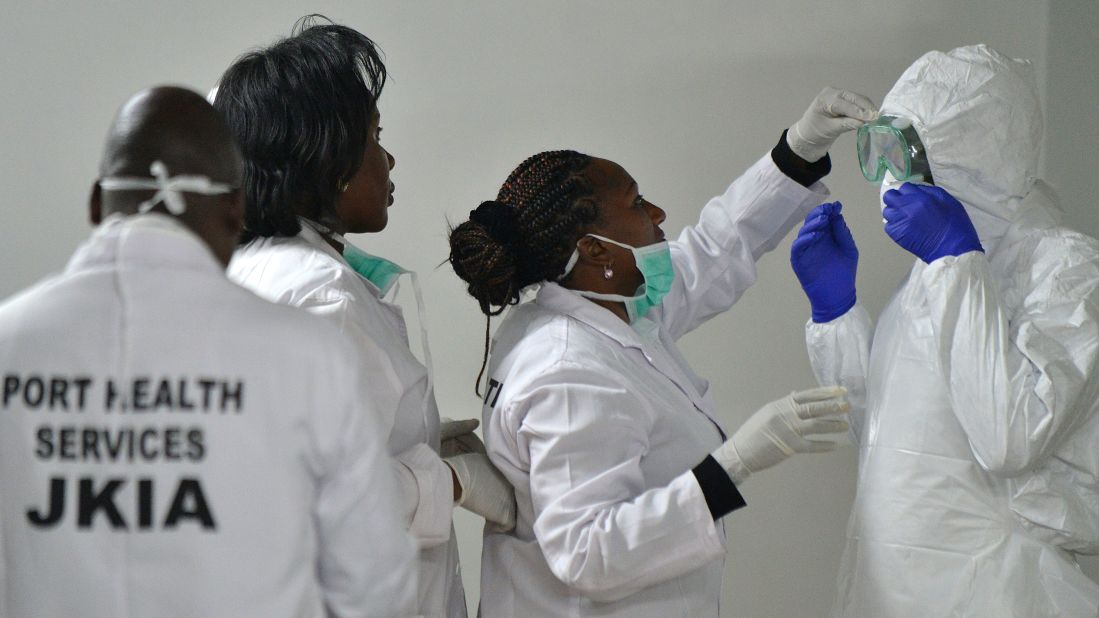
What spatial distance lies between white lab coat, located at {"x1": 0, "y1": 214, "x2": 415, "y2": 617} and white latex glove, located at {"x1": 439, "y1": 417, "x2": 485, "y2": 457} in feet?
2.70

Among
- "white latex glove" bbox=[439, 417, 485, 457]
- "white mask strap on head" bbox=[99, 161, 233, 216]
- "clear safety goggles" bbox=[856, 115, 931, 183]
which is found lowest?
"white latex glove" bbox=[439, 417, 485, 457]

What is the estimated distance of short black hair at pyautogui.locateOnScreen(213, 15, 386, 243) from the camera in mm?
1442

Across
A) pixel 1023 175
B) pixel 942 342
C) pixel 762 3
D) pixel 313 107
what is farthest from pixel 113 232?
pixel 762 3

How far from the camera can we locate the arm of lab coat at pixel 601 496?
1395 millimetres

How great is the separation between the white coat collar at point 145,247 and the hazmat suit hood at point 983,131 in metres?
1.26

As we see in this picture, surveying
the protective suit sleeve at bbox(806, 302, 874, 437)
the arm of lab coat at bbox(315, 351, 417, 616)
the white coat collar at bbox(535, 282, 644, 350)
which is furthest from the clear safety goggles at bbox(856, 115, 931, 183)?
the arm of lab coat at bbox(315, 351, 417, 616)

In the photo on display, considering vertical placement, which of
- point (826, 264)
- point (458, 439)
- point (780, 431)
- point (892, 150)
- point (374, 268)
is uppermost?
point (892, 150)

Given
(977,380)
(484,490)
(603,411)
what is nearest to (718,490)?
(603,411)

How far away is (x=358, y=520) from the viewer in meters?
0.97

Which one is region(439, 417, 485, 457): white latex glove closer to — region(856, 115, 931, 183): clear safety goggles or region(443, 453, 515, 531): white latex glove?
region(443, 453, 515, 531): white latex glove

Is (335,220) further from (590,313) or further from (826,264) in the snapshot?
(826,264)

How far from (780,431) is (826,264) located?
0.59 meters

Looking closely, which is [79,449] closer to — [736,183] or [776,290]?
[736,183]

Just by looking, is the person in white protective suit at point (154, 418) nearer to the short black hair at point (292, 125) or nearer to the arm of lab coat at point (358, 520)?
the arm of lab coat at point (358, 520)
